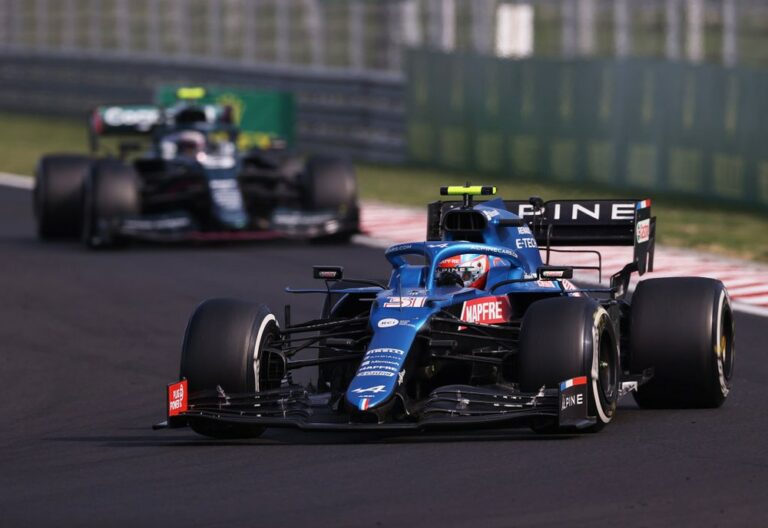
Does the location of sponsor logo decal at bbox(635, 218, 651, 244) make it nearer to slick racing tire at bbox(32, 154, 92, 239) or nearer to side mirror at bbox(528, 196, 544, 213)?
side mirror at bbox(528, 196, 544, 213)

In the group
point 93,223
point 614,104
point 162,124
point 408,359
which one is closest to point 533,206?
point 408,359

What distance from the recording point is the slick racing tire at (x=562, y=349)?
9789mm

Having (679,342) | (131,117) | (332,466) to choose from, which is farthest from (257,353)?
(131,117)

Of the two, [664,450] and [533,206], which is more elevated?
[533,206]

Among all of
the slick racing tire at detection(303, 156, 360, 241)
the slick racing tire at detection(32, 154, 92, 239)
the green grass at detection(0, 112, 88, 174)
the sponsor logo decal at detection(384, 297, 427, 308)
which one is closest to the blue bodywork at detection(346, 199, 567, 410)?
the sponsor logo decal at detection(384, 297, 427, 308)

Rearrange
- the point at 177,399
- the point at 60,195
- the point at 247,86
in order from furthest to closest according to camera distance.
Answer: the point at 247,86 → the point at 60,195 → the point at 177,399

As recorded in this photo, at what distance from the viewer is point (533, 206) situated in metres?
12.4

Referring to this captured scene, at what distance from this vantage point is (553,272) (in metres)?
10.7

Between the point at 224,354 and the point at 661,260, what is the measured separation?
945 cm

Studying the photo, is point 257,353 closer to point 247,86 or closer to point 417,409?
point 417,409

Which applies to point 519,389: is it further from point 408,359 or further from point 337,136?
point 337,136

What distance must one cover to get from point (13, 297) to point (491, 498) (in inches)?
361

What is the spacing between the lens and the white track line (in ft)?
54.2

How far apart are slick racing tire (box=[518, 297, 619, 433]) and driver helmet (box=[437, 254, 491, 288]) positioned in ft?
3.35
